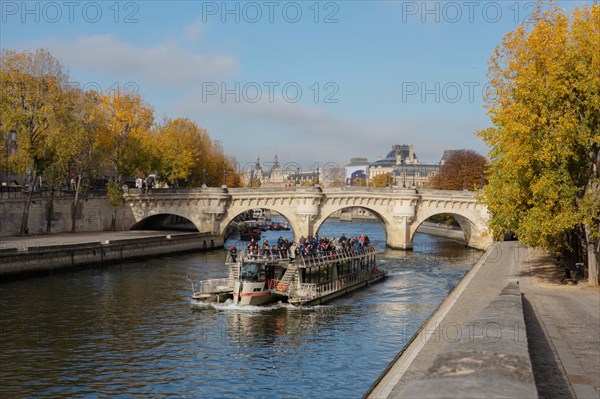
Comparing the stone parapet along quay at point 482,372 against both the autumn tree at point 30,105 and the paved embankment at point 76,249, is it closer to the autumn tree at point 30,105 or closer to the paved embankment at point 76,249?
the paved embankment at point 76,249

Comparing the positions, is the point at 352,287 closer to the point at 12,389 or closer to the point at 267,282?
the point at 267,282

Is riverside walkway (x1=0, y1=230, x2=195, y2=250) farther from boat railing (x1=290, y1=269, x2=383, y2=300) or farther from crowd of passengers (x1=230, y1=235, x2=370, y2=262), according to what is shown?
boat railing (x1=290, y1=269, x2=383, y2=300)

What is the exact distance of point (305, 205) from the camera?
86312 millimetres

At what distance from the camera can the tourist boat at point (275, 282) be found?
143ft

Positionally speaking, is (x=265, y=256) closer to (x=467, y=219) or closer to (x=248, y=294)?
(x=248, y=294)

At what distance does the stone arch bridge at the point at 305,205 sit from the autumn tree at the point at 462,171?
26.5 meters

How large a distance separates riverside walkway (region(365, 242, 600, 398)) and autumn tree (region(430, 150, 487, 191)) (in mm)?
67737

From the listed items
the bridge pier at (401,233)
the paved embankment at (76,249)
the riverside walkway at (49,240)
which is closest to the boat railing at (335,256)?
the paved embankment at (76,249)

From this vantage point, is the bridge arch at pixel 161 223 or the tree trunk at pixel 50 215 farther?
the bridge arch at pixel 161 223

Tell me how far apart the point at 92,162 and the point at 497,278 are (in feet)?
170

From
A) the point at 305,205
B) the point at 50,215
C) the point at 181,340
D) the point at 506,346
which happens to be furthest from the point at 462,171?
the point at 506,346

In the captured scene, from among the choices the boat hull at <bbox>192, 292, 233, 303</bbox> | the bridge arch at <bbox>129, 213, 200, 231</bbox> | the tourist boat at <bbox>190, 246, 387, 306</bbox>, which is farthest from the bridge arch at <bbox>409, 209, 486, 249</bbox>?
the boat hull at <bbox>192, 292, 233, 303</bbox>

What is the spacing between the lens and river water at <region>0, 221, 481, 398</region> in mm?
25812

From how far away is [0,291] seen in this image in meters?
44.8
